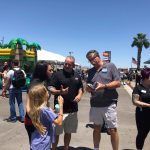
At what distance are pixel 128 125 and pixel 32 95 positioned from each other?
6.43 metres

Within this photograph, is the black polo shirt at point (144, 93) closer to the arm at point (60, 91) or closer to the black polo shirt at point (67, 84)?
the black polo shirt at point (67, 84)

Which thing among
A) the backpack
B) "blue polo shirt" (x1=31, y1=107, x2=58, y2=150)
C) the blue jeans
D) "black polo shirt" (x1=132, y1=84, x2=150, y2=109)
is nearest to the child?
"blue polo shirt" (x1=31, y1=107, x2=58, y2=150)

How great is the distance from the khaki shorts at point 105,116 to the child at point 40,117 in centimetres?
185

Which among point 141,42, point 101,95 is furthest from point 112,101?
point 141,42

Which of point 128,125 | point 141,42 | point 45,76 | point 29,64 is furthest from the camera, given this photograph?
point 141,42

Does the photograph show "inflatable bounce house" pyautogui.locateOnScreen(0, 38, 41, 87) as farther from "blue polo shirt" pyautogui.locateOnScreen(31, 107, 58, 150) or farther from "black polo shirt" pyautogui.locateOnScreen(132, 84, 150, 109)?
"blue polo shirt" pyautogui.locateOnScreen(31, 107, 58, 150)

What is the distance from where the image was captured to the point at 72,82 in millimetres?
6992

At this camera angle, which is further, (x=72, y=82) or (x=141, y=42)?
(x=141, y=42)

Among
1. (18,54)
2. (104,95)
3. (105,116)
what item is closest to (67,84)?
(104,95)

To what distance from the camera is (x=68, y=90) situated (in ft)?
22.8

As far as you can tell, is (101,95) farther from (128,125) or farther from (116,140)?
(128,125)

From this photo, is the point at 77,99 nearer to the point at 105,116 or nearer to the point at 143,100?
the point at 105,116

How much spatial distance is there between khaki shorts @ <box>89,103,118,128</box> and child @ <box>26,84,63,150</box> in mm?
1851

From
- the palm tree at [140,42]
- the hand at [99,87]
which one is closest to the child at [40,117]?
Result: the hand at [99,87]
